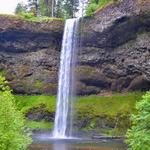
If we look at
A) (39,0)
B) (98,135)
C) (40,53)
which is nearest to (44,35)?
(40,53)

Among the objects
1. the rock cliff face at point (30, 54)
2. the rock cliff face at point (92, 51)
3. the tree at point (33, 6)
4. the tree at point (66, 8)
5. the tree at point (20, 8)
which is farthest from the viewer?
the tree at point (20, 8)

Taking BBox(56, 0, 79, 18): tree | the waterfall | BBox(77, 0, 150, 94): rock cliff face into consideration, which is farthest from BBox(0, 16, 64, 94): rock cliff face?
BBox(56, 0, 79, 18): tree

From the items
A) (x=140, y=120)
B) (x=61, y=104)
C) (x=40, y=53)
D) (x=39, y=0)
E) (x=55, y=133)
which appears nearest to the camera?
(x=140, y=120)

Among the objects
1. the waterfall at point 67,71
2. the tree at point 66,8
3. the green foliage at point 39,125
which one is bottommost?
the green foliage at point 39,125

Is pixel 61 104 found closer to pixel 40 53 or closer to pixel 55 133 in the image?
pixel 55 133

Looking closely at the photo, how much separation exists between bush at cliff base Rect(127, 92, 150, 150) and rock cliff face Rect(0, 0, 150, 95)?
3869 centimetres

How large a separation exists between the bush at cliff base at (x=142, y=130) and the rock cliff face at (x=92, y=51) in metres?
38.7

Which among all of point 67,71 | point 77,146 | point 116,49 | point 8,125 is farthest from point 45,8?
point 8,125

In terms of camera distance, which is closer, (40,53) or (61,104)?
(61,104)

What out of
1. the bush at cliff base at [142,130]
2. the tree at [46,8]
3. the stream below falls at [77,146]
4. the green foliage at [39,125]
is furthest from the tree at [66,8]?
the bush at cliff base at [142,130]

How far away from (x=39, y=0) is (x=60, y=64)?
114 ft

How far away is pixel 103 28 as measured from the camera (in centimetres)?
6406

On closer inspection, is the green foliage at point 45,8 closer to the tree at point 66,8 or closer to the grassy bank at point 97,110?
the tree at point 66,8

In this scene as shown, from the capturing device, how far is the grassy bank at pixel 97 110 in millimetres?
60906
